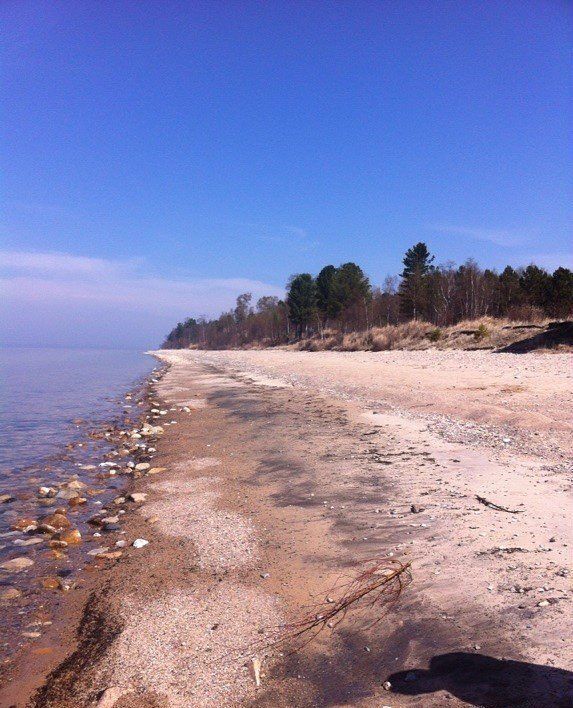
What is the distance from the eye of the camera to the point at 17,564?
5371 millimetres

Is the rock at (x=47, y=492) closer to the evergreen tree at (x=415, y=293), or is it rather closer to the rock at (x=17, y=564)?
the rock at (x=17, y=564)

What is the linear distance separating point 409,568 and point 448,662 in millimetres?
1211

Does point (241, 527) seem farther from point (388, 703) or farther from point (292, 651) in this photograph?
point (388, 703)

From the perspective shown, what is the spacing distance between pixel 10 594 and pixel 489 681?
14.7ft

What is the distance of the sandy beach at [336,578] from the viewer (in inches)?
124

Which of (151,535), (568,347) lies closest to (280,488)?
(151,535)

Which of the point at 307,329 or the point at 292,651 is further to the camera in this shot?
the point at 307,329

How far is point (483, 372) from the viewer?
16.7m

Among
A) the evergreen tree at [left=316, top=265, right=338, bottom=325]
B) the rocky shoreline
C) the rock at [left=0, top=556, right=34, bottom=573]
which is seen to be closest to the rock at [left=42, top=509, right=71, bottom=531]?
the rocky shoreline

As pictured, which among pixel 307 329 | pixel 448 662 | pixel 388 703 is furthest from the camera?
pixel 307 329

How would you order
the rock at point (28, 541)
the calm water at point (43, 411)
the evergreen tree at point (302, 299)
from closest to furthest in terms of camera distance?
the rock at point (28, 541)
the calm water at point (43, 411)
the evergreen tree at point (302, 299)

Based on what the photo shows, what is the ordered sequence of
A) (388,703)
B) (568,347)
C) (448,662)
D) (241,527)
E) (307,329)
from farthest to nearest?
1. (307,329)
2. (568,347)
3. (241,527)
4. (448,662)
5. (388,703)

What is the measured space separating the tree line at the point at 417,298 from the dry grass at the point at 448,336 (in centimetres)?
526

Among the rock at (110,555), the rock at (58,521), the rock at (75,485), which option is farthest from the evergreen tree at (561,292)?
the rock at (110,555)
